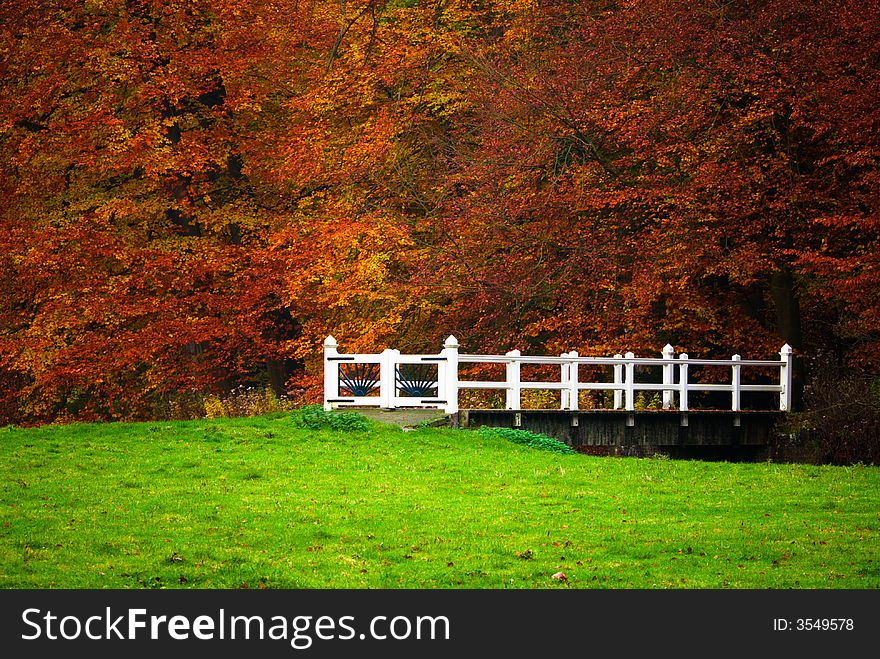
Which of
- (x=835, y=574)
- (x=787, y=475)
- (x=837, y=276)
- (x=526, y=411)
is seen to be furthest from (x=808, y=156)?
(x=835, y=574)

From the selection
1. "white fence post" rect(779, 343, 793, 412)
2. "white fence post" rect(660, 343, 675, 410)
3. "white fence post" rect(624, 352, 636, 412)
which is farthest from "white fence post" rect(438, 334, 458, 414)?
"white fence post" rect(779, 343, 793, 412)

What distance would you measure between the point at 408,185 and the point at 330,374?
1007cm

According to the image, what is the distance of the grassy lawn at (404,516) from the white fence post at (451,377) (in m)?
2.34

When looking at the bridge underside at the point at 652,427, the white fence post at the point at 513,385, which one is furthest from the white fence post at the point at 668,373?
the white fence post at the point at 513,385

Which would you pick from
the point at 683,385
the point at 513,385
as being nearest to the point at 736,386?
the point at 683,385

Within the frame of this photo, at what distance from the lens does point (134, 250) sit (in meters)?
31.1

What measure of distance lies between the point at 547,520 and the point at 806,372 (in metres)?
16.6

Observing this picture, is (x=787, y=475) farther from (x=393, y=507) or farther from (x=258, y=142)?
Answer: (x=258, y=142)

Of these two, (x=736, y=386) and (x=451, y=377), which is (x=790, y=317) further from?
(x=451, y=377)

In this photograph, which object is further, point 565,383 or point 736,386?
point 736,386

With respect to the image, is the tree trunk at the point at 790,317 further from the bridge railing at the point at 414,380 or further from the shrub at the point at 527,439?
the shrub at the point at 527,439

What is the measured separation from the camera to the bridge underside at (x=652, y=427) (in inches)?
913

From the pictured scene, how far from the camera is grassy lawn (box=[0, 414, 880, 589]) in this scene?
34.8 feet

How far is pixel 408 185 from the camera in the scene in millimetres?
31984
